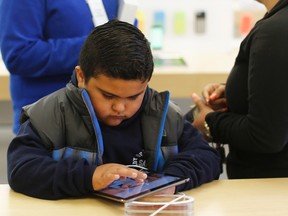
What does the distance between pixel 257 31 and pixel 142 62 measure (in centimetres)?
34

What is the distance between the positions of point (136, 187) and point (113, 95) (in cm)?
22

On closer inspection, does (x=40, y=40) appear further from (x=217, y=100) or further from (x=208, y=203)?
(x=208, y=203)

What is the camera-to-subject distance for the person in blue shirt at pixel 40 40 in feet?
5.87

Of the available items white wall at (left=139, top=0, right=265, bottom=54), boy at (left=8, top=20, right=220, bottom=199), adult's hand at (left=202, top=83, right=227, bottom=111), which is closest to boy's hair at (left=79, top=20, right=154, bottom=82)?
boy at (left=8, top=20, right=220, bottom=199)

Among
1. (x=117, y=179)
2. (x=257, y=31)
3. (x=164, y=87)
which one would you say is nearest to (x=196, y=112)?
(x=257, y=31)

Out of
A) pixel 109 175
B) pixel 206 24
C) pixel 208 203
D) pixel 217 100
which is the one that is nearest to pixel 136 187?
pixel 109 175

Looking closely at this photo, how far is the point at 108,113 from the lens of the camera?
4.26 feet

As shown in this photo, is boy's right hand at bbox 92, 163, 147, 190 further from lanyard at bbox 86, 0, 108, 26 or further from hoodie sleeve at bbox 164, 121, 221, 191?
lanyard at bbox 86, 0, 108, 26

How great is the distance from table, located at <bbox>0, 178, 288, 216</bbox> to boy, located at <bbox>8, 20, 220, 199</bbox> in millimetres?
26

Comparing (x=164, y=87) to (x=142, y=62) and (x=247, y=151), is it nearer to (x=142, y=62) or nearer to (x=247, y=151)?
(x=247, y=151)

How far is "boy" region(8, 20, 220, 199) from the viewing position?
4.07 feet

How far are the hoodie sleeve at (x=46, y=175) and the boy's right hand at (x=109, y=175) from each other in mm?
14

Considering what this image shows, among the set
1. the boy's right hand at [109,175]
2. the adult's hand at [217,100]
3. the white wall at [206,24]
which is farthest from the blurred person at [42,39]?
the white wall at [206,24]

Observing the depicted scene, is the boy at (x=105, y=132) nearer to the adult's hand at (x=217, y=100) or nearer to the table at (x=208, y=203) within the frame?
the table at (x=208, y=203)
